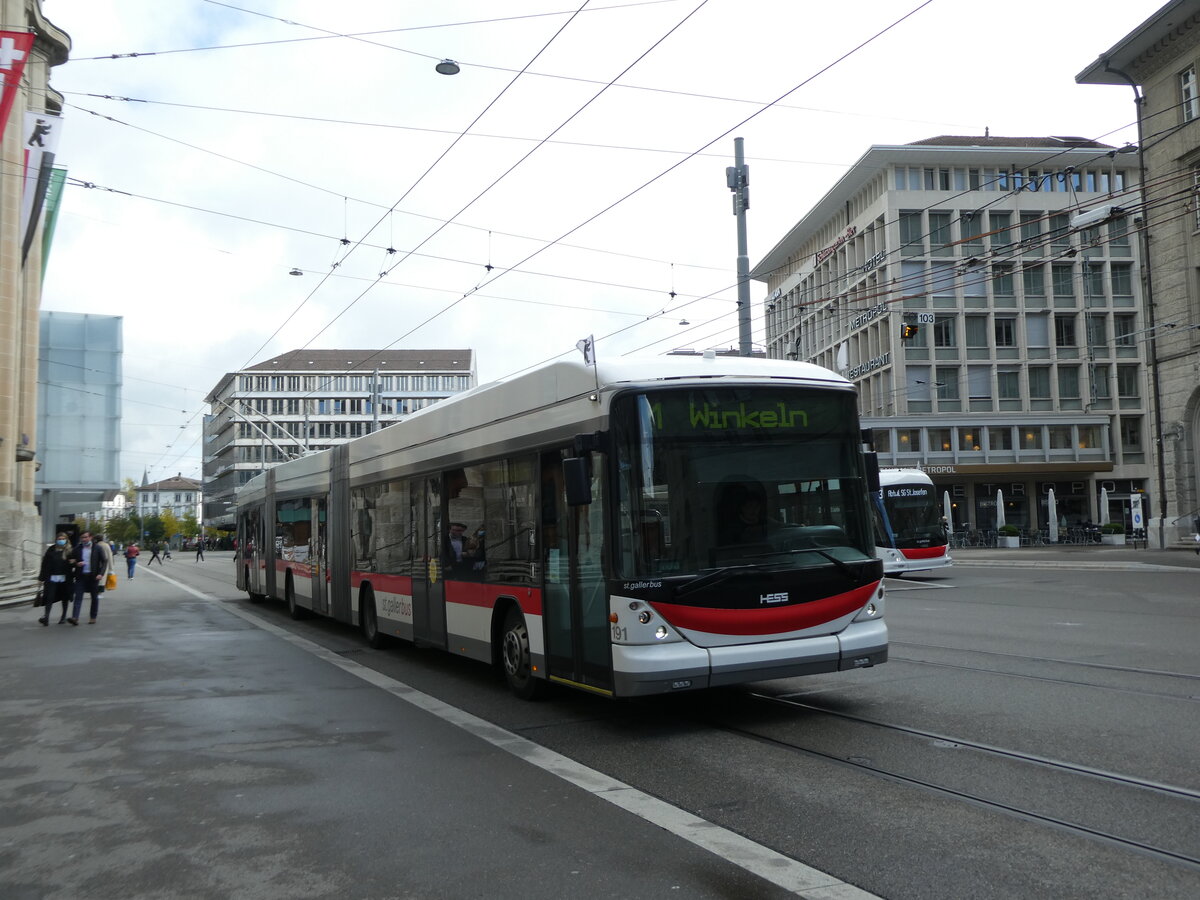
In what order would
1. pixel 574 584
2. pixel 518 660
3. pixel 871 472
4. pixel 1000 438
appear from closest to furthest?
pixel 574 584, pixel 871 472, pixel 518 660, pixel 1000 438

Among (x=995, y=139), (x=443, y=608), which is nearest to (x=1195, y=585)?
(x=443, y=608)

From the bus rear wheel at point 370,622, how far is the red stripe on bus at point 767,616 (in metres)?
7.42

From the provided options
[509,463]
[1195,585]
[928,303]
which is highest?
[928,303]

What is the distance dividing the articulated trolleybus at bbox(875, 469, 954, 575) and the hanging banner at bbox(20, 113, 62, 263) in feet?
71.7

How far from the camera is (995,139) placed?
208 feet

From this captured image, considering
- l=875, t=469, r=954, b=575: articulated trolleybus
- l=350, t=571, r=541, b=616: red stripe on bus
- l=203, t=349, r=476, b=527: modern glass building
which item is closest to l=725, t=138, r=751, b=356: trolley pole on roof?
l=875, t=469, r=954, b=575: articulated trolleybus

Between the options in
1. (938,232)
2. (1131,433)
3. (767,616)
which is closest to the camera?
(767,616)

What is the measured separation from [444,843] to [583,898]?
1080mm

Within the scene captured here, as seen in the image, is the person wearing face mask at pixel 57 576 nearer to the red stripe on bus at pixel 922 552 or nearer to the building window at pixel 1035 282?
the red stripe on bus at pixel 922 552

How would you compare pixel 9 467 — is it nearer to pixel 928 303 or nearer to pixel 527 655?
pixel 527 655

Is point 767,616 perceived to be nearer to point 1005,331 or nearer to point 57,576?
point 57,576

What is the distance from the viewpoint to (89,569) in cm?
2017

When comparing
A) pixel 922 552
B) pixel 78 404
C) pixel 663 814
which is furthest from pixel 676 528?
pixel 78 404

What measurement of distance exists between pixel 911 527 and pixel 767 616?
2133 cm
